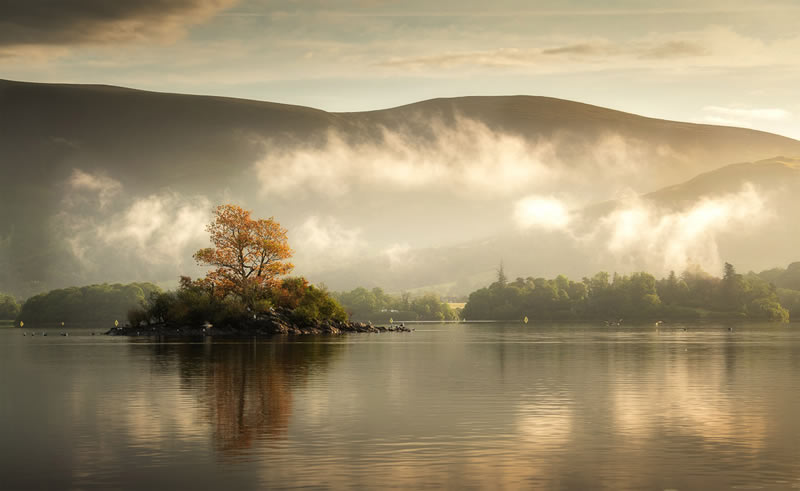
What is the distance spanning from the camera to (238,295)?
557 feet

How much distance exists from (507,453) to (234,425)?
1223cm

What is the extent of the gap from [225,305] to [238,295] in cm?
289

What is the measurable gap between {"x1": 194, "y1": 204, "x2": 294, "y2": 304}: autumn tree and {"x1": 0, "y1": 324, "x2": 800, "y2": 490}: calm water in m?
97.8

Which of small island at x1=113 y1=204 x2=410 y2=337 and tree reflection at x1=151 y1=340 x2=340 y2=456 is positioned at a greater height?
small island at x1=113 y1=204 x2=410 y2=337

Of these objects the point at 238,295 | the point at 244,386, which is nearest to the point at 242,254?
the point at 238,295

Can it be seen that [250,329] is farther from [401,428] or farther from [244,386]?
[401,428]

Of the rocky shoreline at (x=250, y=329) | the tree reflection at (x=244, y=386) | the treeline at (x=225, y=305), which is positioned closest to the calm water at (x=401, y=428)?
the tree reflection at (x=244, y=386)

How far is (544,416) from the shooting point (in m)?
41.1

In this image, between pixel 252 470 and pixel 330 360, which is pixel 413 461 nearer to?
pixel 252 470

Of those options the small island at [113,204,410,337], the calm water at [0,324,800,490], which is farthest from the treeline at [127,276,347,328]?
the calm water at [0,324,800,490]

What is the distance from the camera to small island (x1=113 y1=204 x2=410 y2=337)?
168000 mm

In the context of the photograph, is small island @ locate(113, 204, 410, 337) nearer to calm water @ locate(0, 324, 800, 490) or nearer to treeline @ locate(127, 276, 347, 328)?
treeline @ locate(127, 276, 347, 328)

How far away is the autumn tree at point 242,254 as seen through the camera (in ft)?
554

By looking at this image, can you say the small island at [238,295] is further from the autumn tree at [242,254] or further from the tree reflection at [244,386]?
the tree reflection at [244,386]
